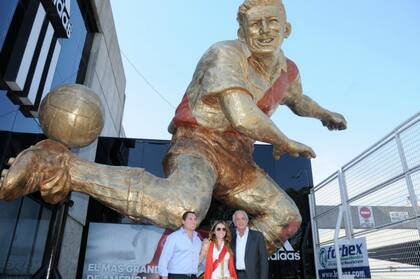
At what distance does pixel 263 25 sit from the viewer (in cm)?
251

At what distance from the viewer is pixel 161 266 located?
2.14 m

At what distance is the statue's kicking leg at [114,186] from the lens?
71.6 inches

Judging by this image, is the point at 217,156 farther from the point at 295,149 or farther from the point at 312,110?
the point at 312,110

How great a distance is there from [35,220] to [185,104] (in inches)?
157

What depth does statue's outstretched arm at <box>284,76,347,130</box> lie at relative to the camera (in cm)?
311

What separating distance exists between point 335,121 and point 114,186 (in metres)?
2.06

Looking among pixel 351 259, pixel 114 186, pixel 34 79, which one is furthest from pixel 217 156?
pixel 34 79

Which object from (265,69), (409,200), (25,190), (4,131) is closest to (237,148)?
(265,69)

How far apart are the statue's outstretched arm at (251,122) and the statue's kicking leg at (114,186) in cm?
44

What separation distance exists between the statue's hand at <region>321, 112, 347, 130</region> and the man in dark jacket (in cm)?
134

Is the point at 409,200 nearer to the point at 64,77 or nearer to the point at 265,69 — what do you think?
the point at 265,69

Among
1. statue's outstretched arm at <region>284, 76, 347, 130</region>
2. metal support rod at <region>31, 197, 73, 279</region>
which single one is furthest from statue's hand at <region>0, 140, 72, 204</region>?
statue's outstretched arm at <region>284, 76, 347, 130</region>

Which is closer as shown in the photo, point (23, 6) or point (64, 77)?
point (23, 6)

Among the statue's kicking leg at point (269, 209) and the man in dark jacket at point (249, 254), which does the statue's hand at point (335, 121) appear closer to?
the statue's kicking leg at point (269, 209)
